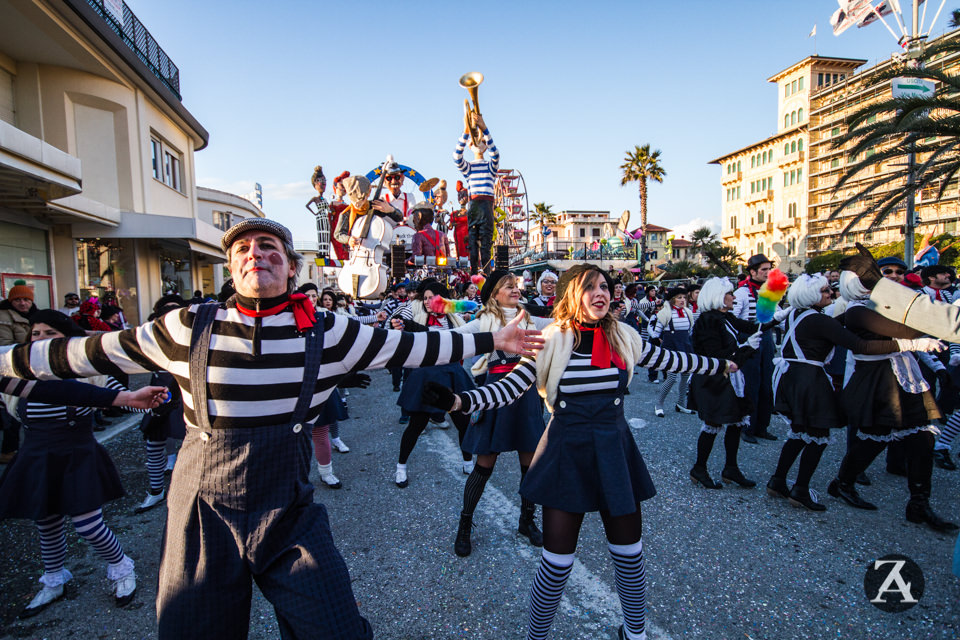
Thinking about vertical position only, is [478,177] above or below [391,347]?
above

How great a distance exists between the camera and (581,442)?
94.6 inches

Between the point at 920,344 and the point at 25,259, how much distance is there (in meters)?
17.7

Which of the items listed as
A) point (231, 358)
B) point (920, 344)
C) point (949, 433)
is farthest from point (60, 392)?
point (949, 433)

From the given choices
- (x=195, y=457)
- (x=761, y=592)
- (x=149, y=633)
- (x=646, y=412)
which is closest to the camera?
(x=195, y=457)

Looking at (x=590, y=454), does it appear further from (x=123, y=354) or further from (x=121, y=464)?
(x=121, y=464)

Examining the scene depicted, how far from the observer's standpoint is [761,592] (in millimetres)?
2877

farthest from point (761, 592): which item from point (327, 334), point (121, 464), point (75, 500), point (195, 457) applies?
point (121, 464)

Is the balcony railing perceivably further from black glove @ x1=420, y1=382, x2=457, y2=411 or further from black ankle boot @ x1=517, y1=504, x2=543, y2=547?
black ankle boot @ x1=517, y1=504, x2=543, y2=547

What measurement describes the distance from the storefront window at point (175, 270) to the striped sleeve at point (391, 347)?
62.5ft

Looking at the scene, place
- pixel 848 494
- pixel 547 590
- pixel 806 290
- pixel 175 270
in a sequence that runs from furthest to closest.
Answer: pixel 175 270
pixel 848 494
pixel 806 290
pixel 547 590

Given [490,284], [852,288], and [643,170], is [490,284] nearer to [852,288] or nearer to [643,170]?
[852,288]

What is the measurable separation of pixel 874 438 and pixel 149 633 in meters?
5.10

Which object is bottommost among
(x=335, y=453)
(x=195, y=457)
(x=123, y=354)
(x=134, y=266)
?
(x=335, y=453)

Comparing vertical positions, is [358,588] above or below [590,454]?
Result: below
